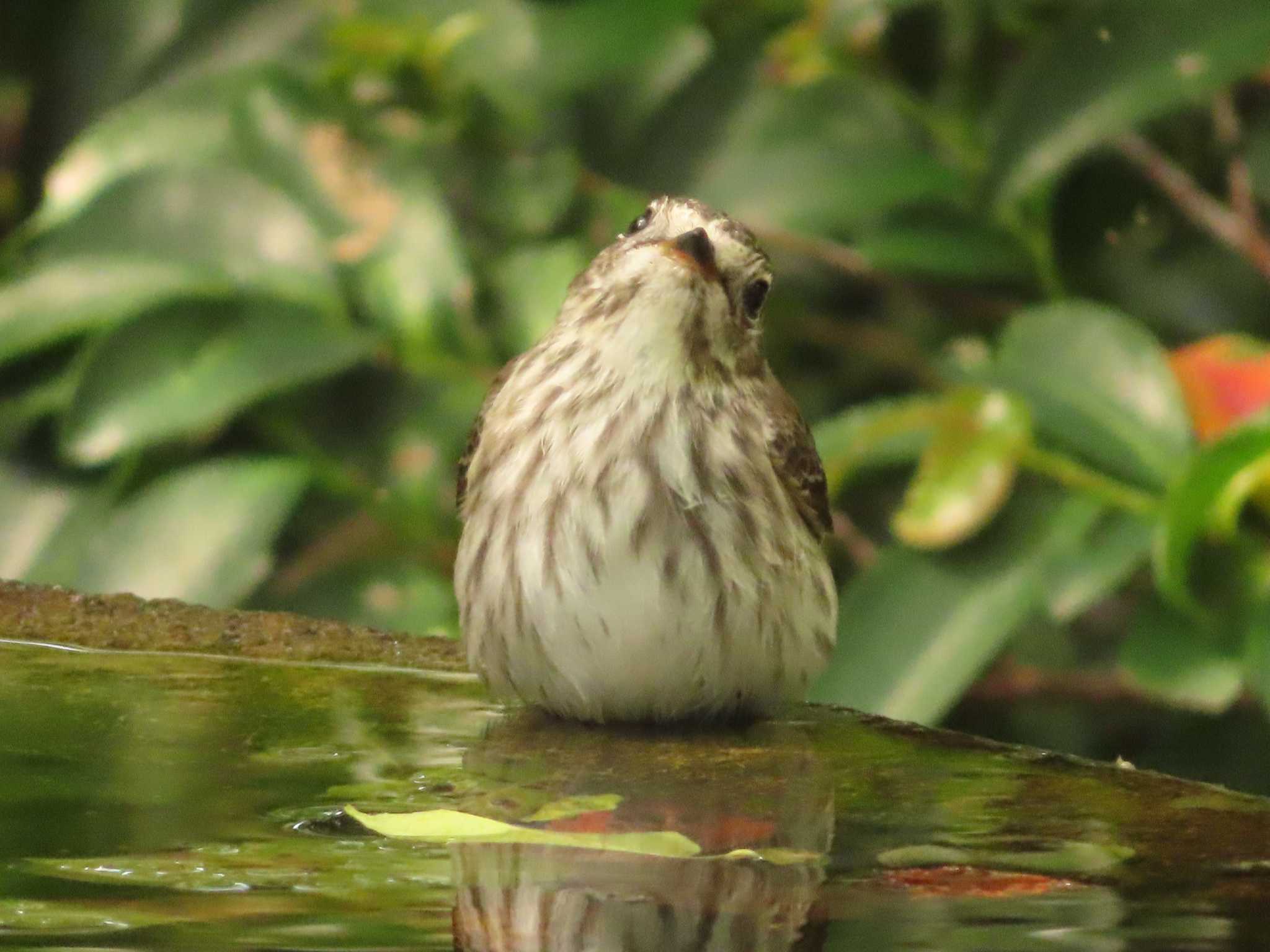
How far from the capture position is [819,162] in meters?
3.92

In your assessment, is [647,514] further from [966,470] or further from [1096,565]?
[1096,565]

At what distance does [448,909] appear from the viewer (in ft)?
5.17

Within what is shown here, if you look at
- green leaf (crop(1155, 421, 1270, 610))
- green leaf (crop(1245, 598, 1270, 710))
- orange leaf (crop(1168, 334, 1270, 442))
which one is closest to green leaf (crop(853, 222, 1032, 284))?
orange leaf (crop(1168, 334, 1270, 442))

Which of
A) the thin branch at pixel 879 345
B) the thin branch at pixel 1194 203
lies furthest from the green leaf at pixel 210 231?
the thin branch at pixel 1194 203

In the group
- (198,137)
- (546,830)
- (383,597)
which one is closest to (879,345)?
(383,597)

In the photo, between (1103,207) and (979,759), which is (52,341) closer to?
(1103,207)

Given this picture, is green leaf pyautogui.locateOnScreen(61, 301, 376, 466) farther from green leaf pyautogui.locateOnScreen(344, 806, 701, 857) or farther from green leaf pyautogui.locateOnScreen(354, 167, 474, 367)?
green leaf pyautogui.locateOnScreen(344, 806, 701, 857)

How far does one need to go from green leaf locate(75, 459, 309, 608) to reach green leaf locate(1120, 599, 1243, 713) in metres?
1.45

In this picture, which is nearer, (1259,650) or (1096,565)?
(1259,650)

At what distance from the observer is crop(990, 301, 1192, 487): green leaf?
10.7 feet

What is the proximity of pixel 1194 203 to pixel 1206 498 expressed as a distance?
1113 mm

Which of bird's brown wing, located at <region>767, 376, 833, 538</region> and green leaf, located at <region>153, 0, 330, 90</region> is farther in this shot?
green leaf, located at <region>153, 0, 330, 90</region>

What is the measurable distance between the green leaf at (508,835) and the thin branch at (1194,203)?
232 centimetres

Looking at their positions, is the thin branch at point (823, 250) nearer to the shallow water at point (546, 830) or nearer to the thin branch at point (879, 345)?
the thin branch at point (879, 345)
